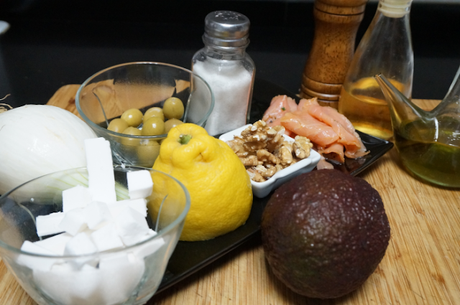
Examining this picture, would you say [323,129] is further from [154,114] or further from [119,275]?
[119,275]

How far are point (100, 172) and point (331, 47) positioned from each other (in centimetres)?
79

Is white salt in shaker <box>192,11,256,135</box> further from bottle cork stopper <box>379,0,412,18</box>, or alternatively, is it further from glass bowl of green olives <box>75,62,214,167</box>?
bottle cork stopper <box>379,0,412,18</box>

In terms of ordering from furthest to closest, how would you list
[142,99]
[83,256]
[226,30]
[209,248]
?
[142,99] → [226,30] → [209,248] → [83,256]

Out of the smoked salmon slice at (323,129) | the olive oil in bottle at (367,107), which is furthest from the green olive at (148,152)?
the olive oil in bottle at (367,107)

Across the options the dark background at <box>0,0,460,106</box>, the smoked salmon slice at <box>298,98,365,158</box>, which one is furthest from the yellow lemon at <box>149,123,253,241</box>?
the dark background at <box>0,0,460,106</box>

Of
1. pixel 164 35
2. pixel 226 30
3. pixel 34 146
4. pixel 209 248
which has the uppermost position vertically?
pixel 226 30

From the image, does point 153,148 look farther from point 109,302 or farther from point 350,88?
point 350,88

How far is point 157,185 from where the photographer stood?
694mm

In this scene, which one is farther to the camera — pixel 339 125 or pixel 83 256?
pixel 339 125

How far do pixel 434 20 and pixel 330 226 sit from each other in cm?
155

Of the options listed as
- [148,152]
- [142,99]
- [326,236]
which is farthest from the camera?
[142,99]

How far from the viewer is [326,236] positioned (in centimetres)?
62

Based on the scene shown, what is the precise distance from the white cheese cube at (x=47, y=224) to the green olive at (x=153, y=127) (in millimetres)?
322

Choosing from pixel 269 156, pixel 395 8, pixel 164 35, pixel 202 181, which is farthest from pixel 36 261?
pixel 164 35
